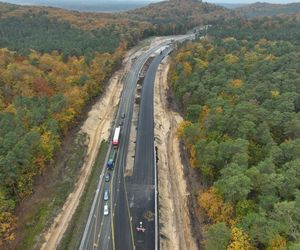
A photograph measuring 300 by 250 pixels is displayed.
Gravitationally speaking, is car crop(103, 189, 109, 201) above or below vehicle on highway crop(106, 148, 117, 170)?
below

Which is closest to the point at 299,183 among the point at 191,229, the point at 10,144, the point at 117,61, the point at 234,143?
the point at 234,143

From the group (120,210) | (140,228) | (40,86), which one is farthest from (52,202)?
(40,86)

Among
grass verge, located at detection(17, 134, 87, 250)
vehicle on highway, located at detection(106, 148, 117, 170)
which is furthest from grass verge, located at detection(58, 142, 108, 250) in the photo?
grass verge, located at detection(17, 134, 87, 250)

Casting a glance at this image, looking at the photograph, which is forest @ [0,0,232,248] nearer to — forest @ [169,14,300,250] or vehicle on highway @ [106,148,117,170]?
vehicle on highway @ [106,148,117,170]

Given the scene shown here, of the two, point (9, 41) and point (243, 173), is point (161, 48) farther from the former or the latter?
point (243, 173)

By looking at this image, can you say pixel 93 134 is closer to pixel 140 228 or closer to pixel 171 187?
pixel 171 187

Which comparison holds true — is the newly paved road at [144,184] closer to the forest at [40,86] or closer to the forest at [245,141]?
the forest at [245,141]

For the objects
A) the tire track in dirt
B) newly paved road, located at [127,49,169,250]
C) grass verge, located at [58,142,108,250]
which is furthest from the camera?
the tire track in dirt
